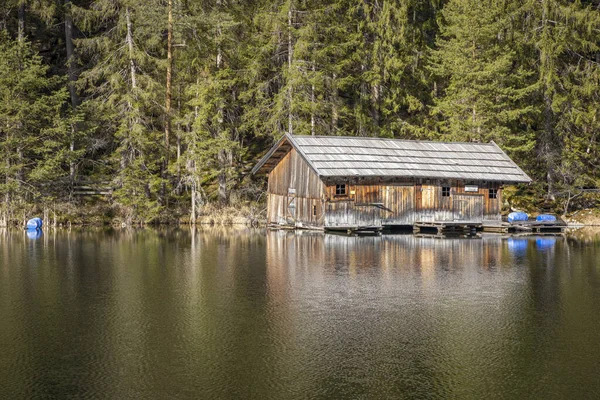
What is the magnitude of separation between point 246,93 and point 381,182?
13.2 m

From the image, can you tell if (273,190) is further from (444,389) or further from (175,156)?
(444,389)

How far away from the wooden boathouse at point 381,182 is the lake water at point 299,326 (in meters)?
12.6

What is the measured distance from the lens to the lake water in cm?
1083

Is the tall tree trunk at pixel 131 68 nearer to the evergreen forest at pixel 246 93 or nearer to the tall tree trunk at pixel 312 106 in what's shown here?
the evergreen forest at pixel 246 93

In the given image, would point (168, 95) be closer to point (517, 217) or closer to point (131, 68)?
point (131, 68)

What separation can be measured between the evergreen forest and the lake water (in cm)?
1843

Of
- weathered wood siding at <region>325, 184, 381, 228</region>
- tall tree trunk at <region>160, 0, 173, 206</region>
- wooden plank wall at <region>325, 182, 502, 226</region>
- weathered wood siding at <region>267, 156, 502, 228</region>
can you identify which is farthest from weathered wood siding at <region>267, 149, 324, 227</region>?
tall tree trunk at <region>160, 0, 173, 206</region>

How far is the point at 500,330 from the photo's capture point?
14.3m

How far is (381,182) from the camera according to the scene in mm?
40312

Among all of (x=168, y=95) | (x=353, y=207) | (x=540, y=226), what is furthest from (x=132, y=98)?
(x=540, y=226)

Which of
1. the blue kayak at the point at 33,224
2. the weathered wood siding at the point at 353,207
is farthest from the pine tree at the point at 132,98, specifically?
the weathered wood siding at the point at 353,207

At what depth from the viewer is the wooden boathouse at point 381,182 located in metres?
39.0

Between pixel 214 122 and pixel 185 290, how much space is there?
28.9 metres

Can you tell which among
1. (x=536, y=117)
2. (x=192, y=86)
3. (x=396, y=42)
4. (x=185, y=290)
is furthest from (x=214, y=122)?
(x=185, y=290)
